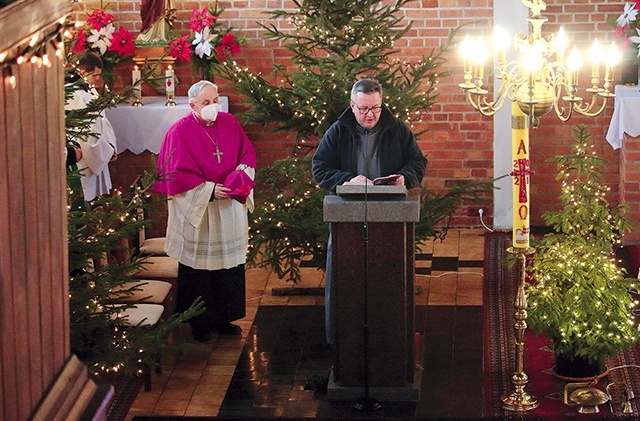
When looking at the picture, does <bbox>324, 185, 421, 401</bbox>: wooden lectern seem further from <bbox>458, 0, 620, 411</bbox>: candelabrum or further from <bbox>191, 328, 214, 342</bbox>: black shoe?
<bbox>191, 328, 214, 342</bbox>: black shoe

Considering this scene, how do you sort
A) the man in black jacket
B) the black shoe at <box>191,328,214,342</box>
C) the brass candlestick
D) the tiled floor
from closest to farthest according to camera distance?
the brass candlestick, the tiled floor, the man in black jacket, the black shoe at <box>191,328,214,342</box>

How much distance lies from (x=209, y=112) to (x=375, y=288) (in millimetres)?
1674

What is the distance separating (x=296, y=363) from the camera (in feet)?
23.5

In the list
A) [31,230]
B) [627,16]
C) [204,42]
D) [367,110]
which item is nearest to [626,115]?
[627,16]

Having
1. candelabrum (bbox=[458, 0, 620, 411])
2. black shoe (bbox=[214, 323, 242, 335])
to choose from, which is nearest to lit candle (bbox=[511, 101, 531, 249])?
candelabrum (bbox=[458, 0, 620, 411])

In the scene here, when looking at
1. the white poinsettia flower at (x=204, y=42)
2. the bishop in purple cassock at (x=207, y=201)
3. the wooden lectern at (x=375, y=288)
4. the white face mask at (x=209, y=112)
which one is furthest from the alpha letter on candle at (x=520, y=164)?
the white poinsettia flower at (x=204, y=42)

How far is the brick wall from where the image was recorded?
33.3 ft

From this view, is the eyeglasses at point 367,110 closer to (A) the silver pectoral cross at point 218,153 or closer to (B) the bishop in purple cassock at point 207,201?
(B) the bishop in purple cassock at point 207,201

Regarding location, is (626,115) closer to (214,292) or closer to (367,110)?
(367,110)

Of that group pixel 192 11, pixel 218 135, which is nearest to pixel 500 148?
pixel 192 11

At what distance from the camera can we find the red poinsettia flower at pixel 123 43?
32.6 ft

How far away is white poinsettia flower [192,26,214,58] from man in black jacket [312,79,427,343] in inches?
134

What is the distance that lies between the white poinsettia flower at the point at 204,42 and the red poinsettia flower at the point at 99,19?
2.54 feet

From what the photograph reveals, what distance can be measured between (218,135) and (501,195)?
3.79 metres
